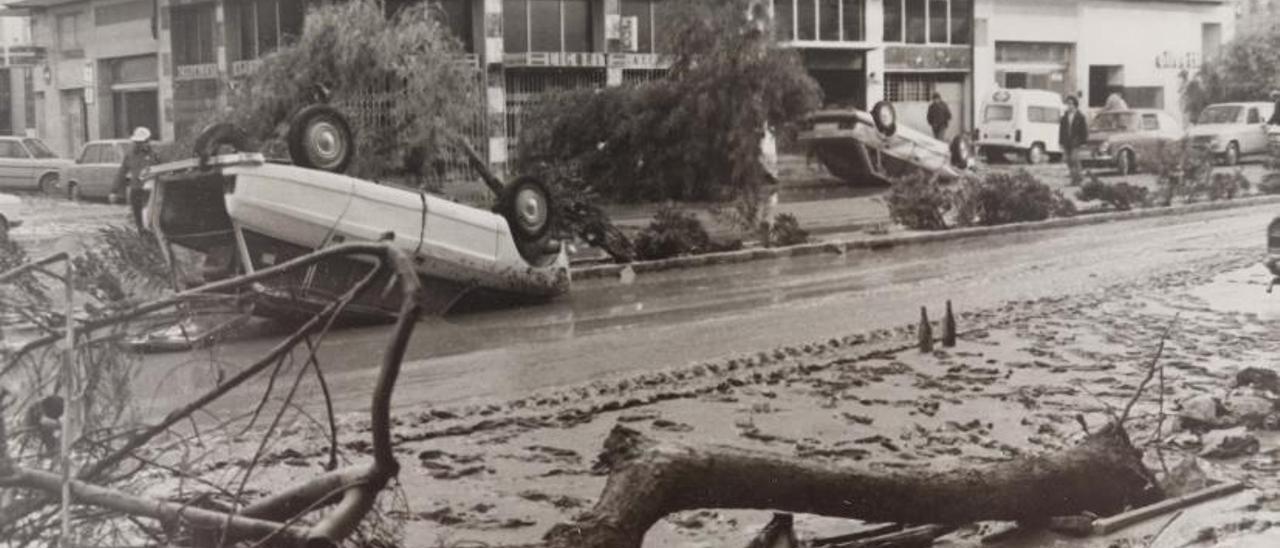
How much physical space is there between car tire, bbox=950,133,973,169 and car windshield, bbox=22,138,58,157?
67.9 feet

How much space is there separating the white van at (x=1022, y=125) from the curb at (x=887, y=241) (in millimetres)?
9272

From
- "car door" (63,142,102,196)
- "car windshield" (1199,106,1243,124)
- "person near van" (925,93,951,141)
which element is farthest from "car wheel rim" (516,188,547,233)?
"person near van" (925,93,951,141)

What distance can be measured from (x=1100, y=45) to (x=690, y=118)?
10203 mm

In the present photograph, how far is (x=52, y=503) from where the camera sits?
386 cm

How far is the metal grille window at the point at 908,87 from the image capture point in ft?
112

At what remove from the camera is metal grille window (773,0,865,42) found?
30875 millimetres

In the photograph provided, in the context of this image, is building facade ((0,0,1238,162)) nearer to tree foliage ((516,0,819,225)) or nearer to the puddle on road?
tree foliage ((516,0,819,225))

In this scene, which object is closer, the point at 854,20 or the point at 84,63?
the point at 84,63

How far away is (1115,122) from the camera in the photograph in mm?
27953

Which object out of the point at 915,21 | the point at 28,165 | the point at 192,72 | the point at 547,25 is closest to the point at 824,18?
the point at 915,21

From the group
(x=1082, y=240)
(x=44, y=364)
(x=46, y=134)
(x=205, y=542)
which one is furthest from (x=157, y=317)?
(x=1082, y=240)

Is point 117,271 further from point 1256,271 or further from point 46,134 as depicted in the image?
point 1256,271

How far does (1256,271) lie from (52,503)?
1366 cm

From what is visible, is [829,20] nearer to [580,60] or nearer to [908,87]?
[908,87]
